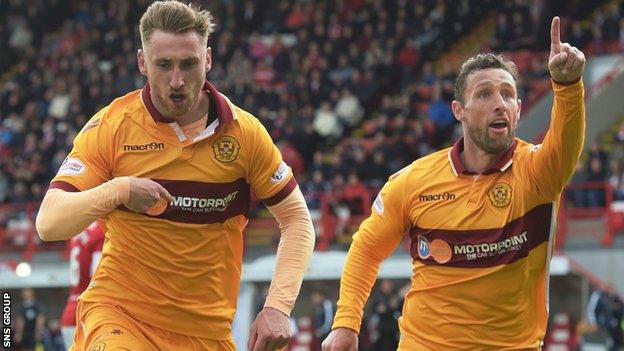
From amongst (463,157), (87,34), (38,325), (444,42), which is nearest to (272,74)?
(444,42)

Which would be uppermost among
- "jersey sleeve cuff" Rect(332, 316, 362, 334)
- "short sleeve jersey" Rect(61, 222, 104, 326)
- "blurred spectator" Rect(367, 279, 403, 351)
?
"jersey sleeve cuff" Rect(332, 316, 362, 334)

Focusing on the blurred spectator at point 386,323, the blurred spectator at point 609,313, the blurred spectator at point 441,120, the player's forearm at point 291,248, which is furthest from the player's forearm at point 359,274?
the blurred spectator at point 441,120

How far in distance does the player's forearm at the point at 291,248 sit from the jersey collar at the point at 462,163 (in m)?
0.82

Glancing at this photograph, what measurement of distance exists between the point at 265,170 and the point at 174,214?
0.52 metres

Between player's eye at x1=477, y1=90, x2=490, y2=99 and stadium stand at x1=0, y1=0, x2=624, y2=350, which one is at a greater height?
player's eye at x1=477, y1=90, x2=490, y2=99

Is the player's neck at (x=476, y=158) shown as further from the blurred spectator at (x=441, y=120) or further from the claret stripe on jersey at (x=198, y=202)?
the blurred spectator at (x=441, y=120)

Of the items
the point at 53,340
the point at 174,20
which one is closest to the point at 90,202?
the point at 174,20

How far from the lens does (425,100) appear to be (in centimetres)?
2441

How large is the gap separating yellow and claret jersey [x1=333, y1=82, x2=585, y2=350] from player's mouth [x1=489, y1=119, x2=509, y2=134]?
130mm

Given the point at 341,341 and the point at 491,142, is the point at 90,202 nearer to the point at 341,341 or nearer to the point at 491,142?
the point at 341,341

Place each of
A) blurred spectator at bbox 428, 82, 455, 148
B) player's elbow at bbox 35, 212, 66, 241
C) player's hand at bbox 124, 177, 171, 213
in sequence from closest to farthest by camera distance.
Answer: player's hand at bbox 124, 177, 171, 213 → player's elbow at bbox 35, 212, 66, 241 → blurred spectator at bbox 428, 82, 455, 148

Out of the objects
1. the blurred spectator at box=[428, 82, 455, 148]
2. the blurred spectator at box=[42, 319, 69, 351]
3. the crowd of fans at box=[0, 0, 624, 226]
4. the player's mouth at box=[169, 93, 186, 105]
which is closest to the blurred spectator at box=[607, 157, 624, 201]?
the blurred spectator at box=[428, 82, 455, 148]

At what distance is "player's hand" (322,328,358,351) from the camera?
6.67m

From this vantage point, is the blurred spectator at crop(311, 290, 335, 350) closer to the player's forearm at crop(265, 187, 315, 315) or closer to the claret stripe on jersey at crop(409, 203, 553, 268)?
the player's forearm at crop(265, 187, 315, 315)
